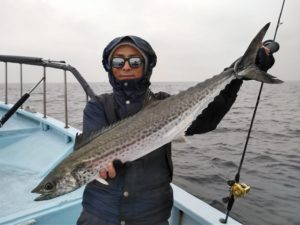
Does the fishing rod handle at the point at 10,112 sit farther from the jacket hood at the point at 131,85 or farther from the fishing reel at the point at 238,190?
the fishing reel at the point at 238,190

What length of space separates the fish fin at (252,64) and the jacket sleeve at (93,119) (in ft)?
4.07

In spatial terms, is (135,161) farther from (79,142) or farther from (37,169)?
(37,169)

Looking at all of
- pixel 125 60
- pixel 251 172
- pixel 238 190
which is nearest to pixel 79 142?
pixel 125 60

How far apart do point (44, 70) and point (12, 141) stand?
1.96 meters

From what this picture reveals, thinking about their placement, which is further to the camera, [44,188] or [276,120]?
[276,120]

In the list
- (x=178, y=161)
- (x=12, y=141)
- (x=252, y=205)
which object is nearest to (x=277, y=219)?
(x=252, y=205)

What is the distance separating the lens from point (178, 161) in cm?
1053

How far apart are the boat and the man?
0.97 meters

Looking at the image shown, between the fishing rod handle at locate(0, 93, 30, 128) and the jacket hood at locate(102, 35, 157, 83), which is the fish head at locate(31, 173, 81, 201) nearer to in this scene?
the jacket hood at locate(102, 35, 157, 83)

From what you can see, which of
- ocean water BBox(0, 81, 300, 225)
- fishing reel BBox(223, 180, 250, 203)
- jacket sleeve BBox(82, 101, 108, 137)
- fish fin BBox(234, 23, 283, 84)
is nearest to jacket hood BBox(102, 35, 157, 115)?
jacket sleeve BBox(82, 101, 108, 137)

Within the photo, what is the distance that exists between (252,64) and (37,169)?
4.38 m

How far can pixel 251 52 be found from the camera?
2783 mm

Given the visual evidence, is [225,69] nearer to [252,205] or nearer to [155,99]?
[155,99]

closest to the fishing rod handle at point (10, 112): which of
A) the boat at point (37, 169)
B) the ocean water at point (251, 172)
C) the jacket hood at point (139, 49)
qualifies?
the boat at point (37, 169)
